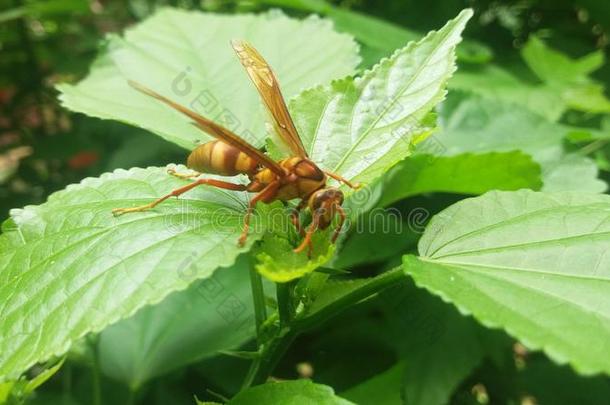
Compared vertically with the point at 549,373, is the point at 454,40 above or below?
above

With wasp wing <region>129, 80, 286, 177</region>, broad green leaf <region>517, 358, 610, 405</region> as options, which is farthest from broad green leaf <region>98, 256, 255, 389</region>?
broad green leaf <region>517, 358, 610, 405</region>

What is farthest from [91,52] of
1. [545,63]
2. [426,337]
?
[426,337]

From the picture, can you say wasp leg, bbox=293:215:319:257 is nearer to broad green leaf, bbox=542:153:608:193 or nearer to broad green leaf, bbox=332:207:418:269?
broad green leaf, bbox=332:207:418:269

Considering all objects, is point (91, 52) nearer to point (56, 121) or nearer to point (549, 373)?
point (56, 121)

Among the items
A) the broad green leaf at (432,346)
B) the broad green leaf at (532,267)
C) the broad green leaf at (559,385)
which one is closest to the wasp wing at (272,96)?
the broad green leaf at (532,267)

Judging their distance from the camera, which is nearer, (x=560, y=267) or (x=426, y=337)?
(x=560, y=267)

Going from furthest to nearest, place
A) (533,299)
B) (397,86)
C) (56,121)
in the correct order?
(56,121), (397,86), (533,299)
